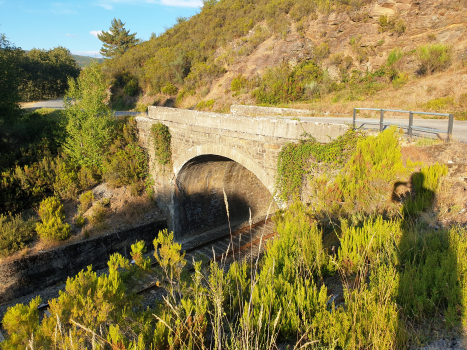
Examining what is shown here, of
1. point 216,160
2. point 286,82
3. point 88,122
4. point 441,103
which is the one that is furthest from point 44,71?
point 441,103

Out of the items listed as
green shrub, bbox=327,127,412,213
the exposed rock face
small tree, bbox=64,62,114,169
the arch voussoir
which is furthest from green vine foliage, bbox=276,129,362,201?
the exposed rock face

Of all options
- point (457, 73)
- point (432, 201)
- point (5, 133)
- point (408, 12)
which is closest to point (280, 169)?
point (432, 201)

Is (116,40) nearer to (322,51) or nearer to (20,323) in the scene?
(322,51)

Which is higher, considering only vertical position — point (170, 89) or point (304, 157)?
point (170, 89)

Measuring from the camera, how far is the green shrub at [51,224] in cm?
1039

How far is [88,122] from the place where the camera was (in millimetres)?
13242

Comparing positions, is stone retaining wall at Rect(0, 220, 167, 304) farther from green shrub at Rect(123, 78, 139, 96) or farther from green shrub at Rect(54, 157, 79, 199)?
green shrub at Rect(123, 78, 139, 96)

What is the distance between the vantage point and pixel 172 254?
4.82 metres

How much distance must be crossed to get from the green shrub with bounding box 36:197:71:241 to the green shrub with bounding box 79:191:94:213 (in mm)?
835

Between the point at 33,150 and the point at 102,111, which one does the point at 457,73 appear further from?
the point at 33,150

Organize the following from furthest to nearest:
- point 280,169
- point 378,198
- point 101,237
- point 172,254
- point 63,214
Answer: point 63,214 < point 101,237 < point 280,169 < point 378,198 < point 172,254

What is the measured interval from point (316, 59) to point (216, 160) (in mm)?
12829

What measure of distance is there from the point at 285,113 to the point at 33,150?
11.5 m

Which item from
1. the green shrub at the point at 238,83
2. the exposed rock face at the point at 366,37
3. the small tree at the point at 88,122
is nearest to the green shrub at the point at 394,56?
the exposed rock face at the point at 366,37
